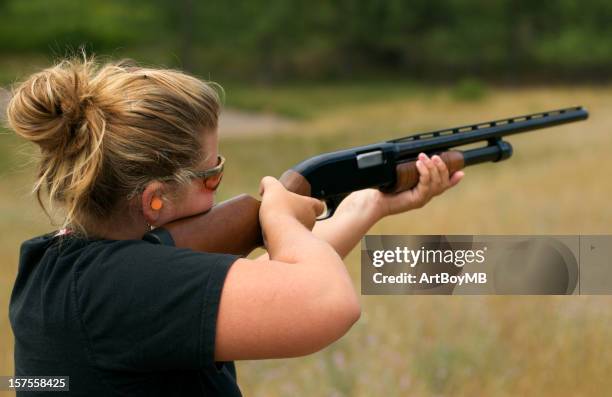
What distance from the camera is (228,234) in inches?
81.2

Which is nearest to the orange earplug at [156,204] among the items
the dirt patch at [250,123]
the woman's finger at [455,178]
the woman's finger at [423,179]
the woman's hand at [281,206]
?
the woman's hand at [281,206]

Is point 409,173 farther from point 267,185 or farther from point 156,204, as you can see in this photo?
point 156,204

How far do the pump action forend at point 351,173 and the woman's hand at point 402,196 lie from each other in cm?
3

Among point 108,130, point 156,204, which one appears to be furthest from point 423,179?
point 108,130

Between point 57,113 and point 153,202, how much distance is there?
1.00ft

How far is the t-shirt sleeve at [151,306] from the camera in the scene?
5.09ft

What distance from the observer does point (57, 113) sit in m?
1.76

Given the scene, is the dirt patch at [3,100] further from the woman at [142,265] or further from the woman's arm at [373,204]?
the woman's arm at [373,204]

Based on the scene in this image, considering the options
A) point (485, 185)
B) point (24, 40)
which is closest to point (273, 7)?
point (24, 40)

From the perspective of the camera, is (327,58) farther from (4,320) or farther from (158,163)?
(158,163)

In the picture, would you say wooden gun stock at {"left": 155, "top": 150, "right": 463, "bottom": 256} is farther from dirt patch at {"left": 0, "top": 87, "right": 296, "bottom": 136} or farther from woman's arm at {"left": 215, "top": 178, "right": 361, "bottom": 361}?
dirt patch at {"left": 0, "top": 87, "right": 296, "bottom": 136}

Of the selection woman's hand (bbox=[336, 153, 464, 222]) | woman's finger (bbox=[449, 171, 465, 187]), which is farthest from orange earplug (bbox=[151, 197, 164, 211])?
woman's finger (bbox=[449, 171, 465, 187])

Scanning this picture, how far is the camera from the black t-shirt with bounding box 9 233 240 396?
Result: 1558 mm

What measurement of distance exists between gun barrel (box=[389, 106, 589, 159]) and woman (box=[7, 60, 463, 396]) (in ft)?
3.84
